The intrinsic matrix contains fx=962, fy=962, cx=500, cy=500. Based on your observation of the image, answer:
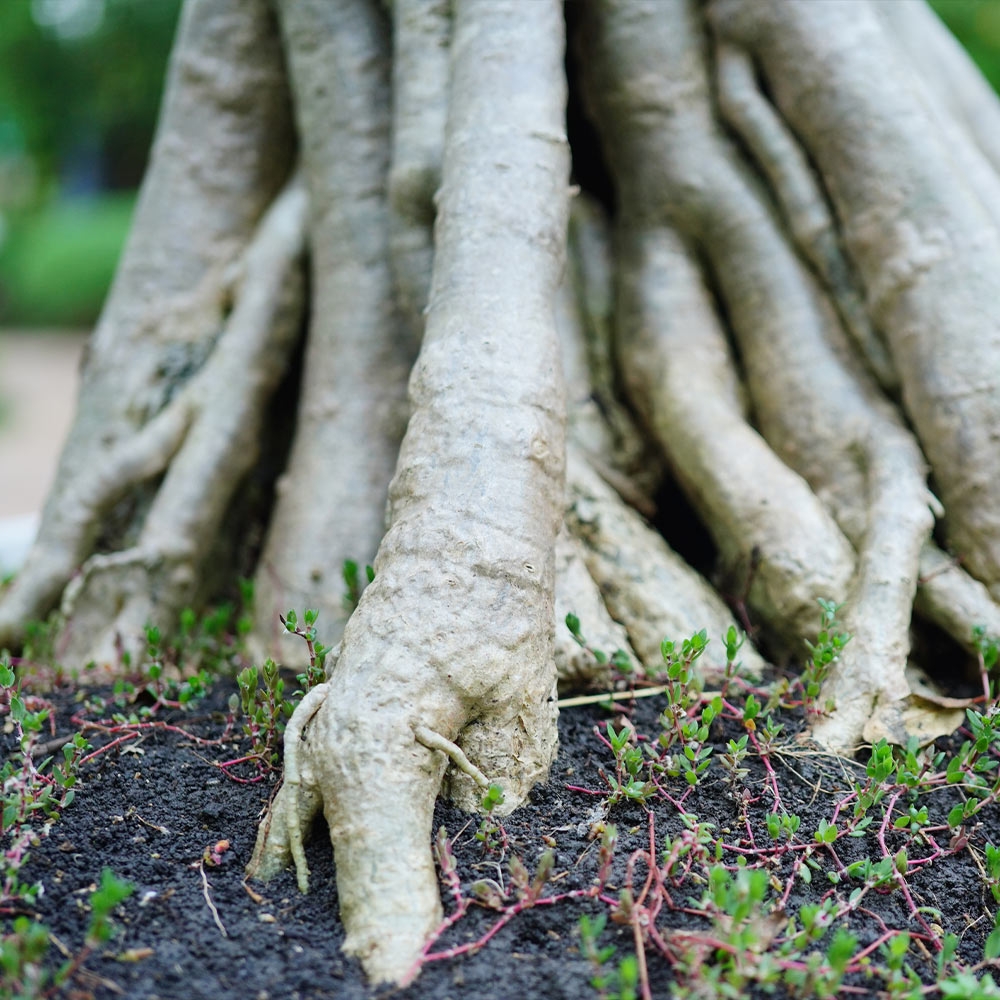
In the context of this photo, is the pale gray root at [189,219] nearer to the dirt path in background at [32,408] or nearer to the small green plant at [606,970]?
the small green plant at [606,970]

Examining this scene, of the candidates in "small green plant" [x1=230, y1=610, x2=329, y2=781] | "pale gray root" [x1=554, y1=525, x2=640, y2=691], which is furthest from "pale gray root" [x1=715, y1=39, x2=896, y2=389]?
"small green plant" [x1=230, y1=610, x2=329, y2=781]

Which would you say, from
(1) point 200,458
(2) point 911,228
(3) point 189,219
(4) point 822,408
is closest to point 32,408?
(3) point 189,219

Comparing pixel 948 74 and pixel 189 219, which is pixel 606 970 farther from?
pixel 948 74

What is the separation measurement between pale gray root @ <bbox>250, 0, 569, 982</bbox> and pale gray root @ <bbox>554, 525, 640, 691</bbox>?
25cm

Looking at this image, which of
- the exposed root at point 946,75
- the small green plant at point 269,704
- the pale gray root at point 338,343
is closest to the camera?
the small green plant at point 269,704

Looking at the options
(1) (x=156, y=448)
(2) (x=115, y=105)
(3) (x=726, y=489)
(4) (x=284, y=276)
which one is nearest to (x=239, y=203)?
(4) (x=284, y=276)

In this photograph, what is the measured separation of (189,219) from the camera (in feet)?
12.9

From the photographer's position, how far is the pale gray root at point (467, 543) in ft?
5.98

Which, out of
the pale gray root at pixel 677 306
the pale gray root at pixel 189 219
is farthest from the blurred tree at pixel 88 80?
the pale gray root at pixel 677 306

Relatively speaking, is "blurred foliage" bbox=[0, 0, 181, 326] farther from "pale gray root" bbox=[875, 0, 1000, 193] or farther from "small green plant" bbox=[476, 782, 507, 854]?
"small green plant" bbox=[476, 782, 507, 854]

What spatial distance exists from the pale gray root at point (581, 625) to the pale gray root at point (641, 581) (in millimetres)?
49

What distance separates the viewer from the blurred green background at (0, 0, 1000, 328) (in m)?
19.3

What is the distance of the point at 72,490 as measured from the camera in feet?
→ 11.2

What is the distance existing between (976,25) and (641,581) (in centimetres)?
1099
